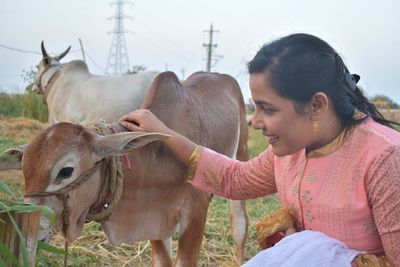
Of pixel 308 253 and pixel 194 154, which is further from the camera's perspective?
pixel 194 154

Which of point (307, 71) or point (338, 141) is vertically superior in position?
point (307, 71)

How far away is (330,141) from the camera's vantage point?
1992 mm

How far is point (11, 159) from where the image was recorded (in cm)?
228

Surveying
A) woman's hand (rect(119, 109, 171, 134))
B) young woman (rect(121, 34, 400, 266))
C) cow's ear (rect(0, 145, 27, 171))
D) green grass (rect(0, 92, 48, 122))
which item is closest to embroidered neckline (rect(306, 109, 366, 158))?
young woman (rect(121, 34, 400, 266))

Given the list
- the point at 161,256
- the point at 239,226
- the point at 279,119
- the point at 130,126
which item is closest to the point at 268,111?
the point at 279,119

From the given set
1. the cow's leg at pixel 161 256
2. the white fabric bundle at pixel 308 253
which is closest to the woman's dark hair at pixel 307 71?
the white fabric bundle at pixel 308 253

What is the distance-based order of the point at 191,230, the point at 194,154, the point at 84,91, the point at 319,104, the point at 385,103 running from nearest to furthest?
the point at 319,104 < the point at 194,154 < the point at 191,230 < the point at 84,91 < the point at 385,103

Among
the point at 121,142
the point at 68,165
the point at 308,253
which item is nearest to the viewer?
the point at 308,253

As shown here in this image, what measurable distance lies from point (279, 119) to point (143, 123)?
83cm

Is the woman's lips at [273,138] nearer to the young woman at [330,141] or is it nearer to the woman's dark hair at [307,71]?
the young woman at [330,141]

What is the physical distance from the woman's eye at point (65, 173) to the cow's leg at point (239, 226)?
2.32 metres

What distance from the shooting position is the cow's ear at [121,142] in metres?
2.28

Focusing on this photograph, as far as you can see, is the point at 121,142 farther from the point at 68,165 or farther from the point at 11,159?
the point at 11,159

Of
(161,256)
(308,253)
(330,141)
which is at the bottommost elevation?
(161,256)
